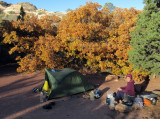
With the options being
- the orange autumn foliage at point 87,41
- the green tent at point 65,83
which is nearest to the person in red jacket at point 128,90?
the green tent at point 65,83

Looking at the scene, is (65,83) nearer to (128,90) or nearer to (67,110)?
(67,110)

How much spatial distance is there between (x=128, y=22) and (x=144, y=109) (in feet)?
25.9

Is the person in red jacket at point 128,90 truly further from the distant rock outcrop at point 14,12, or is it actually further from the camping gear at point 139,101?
the distant rock outcrop at point 14,12

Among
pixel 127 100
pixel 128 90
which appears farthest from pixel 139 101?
pixel 128 90

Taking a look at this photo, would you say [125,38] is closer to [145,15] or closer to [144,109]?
[145,15]

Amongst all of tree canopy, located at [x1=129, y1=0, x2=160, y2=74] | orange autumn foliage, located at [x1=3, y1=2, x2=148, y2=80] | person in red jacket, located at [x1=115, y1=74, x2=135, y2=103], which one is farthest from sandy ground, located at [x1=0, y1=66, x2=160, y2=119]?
orange autumn foliage, located at [x1=3, y1=2, x2=148, y2=80]

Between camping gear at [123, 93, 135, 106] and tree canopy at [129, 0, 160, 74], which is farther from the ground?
tree canopy at [129, 0, 160, 74]

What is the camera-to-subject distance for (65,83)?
762cm

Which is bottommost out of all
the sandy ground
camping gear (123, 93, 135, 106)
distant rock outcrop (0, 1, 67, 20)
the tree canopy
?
the sandy ground

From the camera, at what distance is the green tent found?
7320mm

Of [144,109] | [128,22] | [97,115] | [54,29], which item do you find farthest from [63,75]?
[54,29]

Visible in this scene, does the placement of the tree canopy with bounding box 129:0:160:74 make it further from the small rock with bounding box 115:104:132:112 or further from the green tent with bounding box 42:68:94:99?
the green tent with bounding box 42:68:94:99

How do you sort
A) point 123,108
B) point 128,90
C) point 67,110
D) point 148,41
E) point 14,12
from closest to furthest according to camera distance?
point 123,108, point 67,110, point 128,90, point 148,41, point 14,12

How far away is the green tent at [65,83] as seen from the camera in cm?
732
